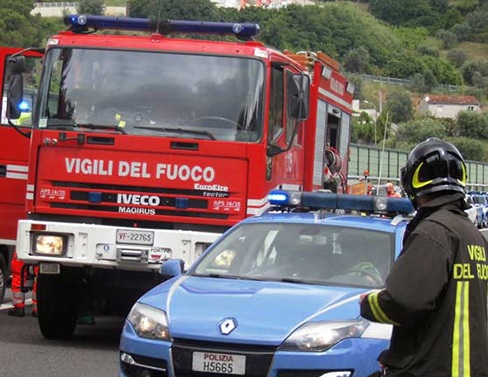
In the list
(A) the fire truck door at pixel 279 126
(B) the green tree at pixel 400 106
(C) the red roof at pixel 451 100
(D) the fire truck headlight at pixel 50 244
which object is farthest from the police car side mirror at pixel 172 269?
(C) the red roof at pixel 451 100

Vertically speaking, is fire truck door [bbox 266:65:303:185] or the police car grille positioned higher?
fire truck door [bbox 266:65:303:185]

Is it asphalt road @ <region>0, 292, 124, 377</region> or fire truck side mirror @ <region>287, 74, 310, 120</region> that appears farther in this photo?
fire truck side mirror @ <region>287, 74, 310, 120</region>

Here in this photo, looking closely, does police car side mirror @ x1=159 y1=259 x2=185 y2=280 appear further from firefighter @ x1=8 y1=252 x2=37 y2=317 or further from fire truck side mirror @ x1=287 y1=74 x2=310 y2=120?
firefighter @ x1=8 y1=252 x2=37 y2=317

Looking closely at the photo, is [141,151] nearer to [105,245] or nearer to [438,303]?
[105,245]

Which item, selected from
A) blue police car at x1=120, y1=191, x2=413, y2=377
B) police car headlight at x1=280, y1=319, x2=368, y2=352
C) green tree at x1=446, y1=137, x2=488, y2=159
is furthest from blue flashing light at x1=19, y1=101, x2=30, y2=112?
green tree at x1=446, y1=137, x2=488, y2=159

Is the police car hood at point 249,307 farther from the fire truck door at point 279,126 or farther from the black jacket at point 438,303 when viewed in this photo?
the fire truck door at point 279,126

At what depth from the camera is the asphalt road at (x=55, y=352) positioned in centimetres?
983

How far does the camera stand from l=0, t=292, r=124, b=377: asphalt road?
9.83m

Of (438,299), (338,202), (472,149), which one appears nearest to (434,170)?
(438,299)

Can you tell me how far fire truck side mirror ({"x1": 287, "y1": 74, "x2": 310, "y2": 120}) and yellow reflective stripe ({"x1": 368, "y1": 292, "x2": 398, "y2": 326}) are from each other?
7006mm

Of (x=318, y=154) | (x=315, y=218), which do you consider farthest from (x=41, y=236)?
(x=318, y=154)

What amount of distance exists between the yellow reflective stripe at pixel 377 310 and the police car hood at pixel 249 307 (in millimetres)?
2430

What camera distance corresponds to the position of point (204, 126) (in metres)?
11.2

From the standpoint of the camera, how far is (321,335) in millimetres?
6895
